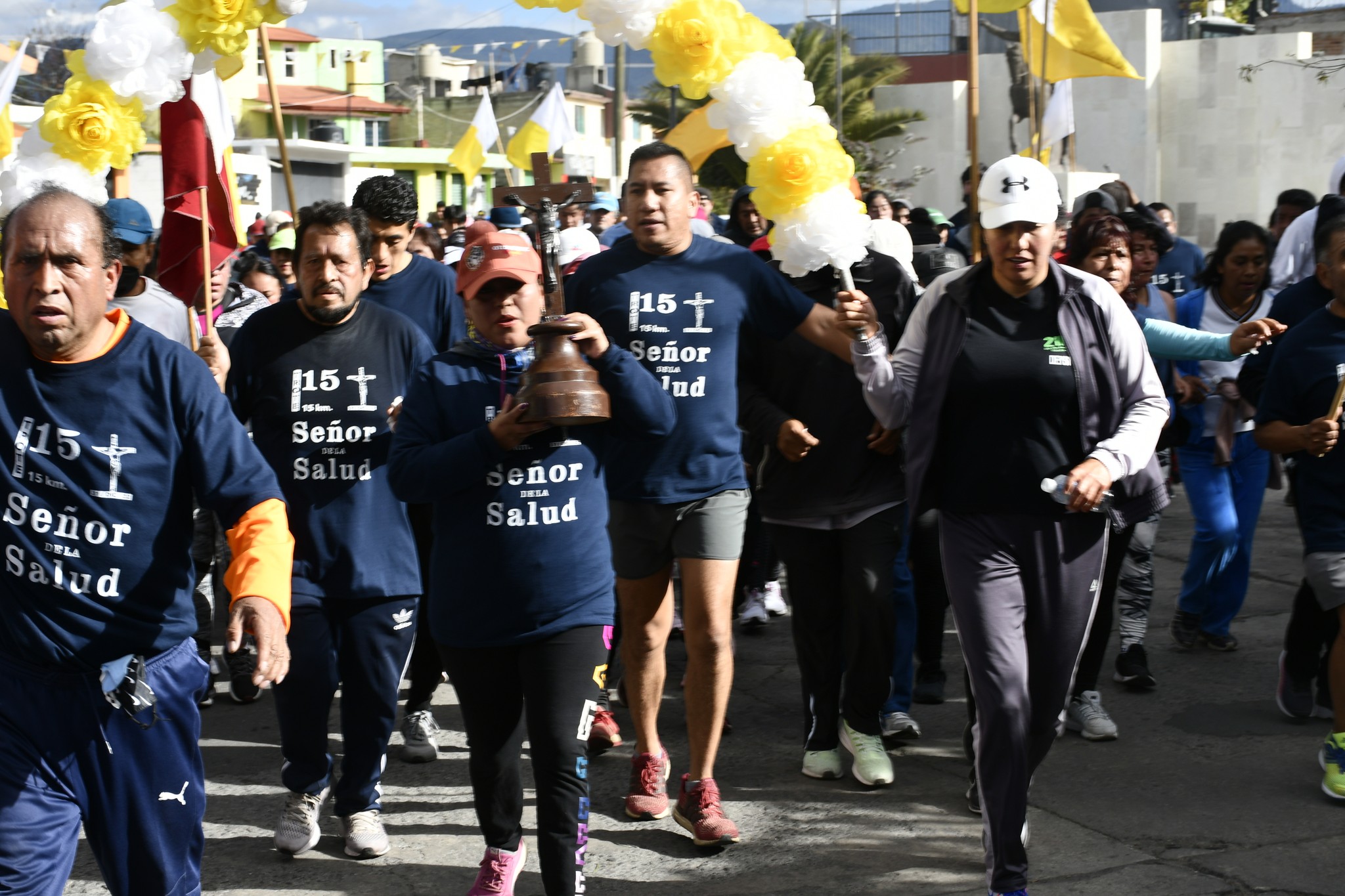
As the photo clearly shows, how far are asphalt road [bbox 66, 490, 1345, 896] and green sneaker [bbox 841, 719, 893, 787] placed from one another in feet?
0.21

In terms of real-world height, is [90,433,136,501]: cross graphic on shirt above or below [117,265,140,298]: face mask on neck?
→ below

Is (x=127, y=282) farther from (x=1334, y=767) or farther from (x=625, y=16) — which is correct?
(x=1334, y=767)

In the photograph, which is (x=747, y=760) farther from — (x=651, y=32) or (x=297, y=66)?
(x=297, y=66)

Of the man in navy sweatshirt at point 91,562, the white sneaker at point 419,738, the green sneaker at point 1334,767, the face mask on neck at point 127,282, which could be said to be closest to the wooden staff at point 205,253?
the face mask on neck at point 127,282

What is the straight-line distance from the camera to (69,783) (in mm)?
3588

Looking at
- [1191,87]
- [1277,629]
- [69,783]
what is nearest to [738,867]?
[69,783]

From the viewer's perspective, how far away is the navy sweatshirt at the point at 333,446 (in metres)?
5.25

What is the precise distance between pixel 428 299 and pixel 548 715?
2687 mm

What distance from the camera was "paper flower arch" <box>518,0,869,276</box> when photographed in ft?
17.6

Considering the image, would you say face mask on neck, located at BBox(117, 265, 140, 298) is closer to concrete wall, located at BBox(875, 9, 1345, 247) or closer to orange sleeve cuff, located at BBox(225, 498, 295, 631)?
orange sleeve cuff, located at BBox(225, 498, 295, 631)

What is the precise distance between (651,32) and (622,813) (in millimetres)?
2895

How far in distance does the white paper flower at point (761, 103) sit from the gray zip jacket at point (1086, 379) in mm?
909

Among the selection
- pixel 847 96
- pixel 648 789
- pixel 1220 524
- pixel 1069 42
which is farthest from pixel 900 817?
pixel 847 96

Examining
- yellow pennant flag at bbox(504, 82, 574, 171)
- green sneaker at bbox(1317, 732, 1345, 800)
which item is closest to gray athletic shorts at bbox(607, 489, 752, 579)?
green sneaker at bbox(1317, 732, 1345, 800)
